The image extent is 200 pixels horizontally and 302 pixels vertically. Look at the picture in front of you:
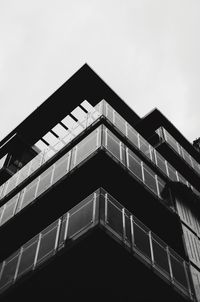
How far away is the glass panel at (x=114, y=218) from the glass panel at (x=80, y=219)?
0.48 metres

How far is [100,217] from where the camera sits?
1031 cm

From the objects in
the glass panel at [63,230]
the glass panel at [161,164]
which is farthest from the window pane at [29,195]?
the glass panel at [161,164]

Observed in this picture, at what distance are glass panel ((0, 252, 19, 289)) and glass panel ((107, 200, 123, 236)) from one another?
9.80 feet

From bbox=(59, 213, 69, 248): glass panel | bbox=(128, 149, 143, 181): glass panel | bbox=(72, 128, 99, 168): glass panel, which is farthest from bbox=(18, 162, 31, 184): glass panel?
bbox=(59, 213, 69, 248): glass panel

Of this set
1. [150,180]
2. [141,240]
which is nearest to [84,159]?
[150,180]

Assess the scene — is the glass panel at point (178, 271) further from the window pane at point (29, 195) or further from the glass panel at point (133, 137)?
the glass panel at point (133, 137)

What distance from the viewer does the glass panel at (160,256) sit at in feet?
36.4

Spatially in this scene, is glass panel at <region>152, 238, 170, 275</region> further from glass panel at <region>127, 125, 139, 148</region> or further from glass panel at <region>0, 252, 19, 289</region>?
glass panel at <region>127, 125, 139, 148</region>

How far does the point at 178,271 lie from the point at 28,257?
411 cm

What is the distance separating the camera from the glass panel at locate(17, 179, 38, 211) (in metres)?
15.1

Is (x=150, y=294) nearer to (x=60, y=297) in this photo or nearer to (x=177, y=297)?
(x=177, y=297)

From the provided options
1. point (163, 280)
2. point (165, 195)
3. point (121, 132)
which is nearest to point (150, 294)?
point (163, 280)

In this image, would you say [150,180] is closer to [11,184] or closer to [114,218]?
[114,218]

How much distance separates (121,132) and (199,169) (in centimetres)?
787
